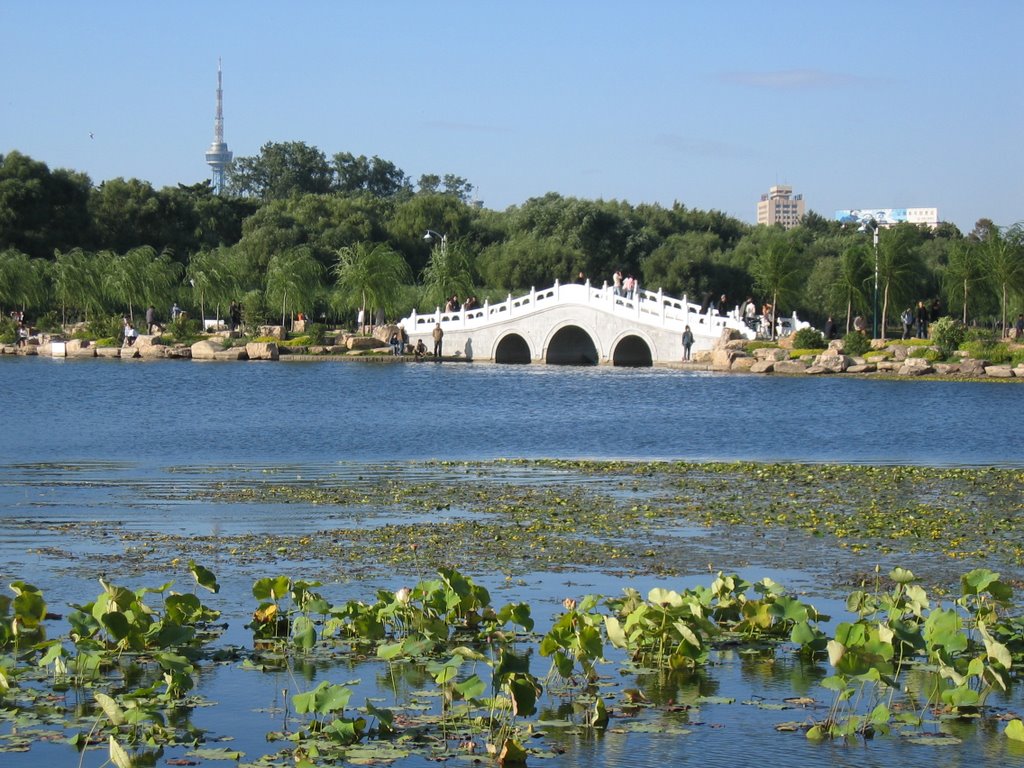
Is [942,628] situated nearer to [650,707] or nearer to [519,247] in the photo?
[650,707]

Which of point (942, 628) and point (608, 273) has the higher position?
point (608, 273)

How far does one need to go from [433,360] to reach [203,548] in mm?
40271

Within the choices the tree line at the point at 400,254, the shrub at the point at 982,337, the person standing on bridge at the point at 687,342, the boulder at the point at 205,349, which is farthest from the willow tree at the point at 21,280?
the shrub at the point at 982,337

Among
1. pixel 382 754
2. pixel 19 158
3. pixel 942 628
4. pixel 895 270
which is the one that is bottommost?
pixel 382 754

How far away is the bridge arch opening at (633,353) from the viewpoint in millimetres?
52125

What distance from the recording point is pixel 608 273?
7019 cm

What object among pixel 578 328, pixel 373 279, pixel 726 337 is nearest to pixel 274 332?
pixel 373 279

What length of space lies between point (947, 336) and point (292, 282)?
84.8ft

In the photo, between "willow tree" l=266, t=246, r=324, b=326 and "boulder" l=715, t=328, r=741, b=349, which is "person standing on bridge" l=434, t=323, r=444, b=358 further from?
"boulder" l=715, t=328, r=741, b=349

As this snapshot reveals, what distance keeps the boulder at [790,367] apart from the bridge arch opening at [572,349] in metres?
11.3

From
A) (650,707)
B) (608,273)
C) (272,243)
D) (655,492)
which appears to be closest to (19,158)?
(272,243)

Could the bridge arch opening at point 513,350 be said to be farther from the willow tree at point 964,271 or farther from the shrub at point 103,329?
the willow tree at point 964,271

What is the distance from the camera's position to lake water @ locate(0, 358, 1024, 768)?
6961 mm

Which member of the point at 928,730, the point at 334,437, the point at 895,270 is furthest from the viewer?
the point at 895,270
